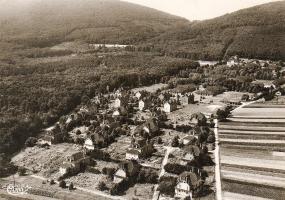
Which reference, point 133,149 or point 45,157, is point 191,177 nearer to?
point 133,149

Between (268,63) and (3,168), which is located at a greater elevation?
(268,63)

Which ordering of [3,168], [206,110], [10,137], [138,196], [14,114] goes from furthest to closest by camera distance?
1. [206,110]
2. [14,114]
3. [10,137]
4. [3,168]
5. [138,196]

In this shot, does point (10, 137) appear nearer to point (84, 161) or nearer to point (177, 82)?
point (84, 161)

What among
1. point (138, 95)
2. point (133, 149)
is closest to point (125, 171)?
point (133, 149)

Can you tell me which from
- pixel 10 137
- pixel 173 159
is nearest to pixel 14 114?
pixel 10 137

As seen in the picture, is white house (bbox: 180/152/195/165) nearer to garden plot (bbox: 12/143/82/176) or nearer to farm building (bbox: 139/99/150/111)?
garden plot (bbox: 12/143/82/176)

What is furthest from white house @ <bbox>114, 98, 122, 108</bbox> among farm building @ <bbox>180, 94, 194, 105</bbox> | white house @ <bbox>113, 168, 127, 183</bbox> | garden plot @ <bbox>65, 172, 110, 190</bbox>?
white house @ <bbox>113, 168, 127, 183</bbox>

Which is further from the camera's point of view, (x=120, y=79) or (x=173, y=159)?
(x=120, y=79)
